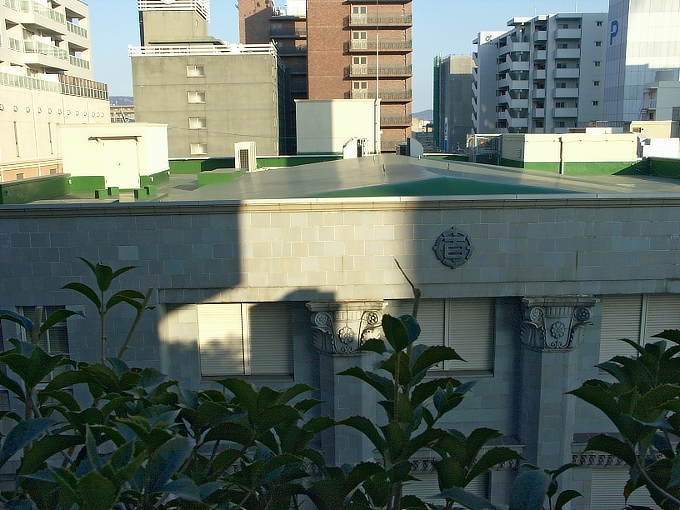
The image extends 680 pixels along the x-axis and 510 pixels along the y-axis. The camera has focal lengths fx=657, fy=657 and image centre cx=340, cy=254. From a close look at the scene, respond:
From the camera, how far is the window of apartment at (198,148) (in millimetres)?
62062

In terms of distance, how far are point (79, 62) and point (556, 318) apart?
74.3m

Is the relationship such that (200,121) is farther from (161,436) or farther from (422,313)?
(161,436)

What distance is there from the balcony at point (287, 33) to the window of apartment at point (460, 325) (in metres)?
94.8

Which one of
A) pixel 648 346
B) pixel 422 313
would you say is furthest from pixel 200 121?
pixel 648 346

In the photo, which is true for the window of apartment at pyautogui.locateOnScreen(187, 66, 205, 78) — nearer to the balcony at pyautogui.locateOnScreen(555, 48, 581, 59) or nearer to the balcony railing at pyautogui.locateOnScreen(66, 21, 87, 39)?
Result: the balcony railing at pyautogui.locateOnScreen(66, 21, 87, 39)

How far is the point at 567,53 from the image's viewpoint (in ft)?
341

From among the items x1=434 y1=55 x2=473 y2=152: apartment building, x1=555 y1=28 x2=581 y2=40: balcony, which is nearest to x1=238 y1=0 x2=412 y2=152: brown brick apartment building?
x1=555 y1=28 x2=581 y2=40: balcony

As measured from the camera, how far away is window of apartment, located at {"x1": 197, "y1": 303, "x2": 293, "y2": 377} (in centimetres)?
1385

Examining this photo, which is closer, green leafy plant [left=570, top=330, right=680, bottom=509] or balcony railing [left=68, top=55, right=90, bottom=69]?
green leafy plant [left=570, top=330, right=680, bottom=509]

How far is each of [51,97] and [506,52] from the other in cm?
A: 7666

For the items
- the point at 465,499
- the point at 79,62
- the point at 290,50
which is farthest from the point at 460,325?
the point at 290,50

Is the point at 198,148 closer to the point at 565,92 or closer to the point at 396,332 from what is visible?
the point at 396,332

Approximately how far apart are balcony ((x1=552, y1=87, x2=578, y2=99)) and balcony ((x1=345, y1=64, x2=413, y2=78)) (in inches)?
1535

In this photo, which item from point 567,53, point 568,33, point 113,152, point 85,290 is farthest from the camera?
point 567,53
